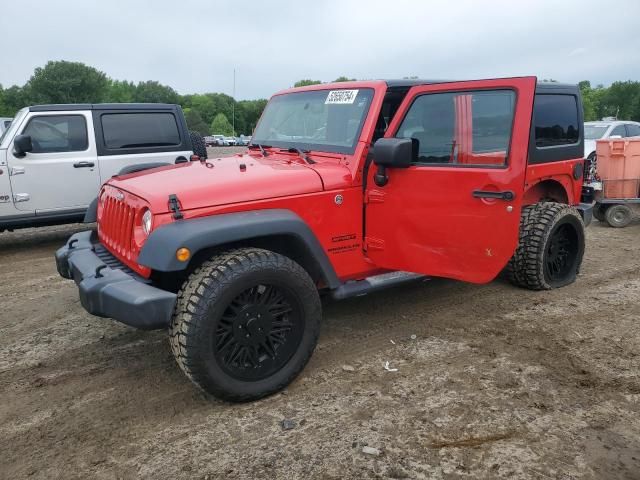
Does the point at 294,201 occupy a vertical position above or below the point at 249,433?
above

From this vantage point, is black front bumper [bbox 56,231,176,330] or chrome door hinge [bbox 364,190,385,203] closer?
black front bumper [bbox 56,231,176,330]

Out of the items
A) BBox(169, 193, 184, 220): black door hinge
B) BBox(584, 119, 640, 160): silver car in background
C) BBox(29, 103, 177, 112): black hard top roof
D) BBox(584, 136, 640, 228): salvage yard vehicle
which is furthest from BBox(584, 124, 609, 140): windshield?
BBox(169, 193, 184, 220): black door hinge

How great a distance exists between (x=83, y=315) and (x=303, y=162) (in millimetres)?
2331

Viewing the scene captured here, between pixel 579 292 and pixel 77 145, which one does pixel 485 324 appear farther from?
pixel 77 145

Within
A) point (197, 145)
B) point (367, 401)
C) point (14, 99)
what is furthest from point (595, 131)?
point (14, 99)

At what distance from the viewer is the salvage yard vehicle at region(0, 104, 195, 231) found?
6.58 metres

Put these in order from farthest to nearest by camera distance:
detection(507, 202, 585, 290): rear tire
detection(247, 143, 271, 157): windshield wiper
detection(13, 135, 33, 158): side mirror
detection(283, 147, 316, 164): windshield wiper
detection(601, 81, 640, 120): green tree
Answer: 1. detection(601, 81, 640, 120): green tree
2. detection(13, 135, 33, 158): side mirror
3. detection(507, 202, 585, 290): rear tire
4. detection(247, 143, 271, 157): windshield wiper
5. detection(283, 147, 316, 164): windshield wiper

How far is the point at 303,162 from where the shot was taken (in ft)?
12.3

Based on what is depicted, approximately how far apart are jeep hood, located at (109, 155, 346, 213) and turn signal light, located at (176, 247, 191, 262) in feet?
1.04

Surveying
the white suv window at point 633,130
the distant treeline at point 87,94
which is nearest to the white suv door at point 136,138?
the white suv window at point 633,130

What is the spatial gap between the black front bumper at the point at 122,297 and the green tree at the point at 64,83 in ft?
264

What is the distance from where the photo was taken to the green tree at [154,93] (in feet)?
329

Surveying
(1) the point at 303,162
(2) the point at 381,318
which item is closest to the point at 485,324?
(2) the point at 381,318

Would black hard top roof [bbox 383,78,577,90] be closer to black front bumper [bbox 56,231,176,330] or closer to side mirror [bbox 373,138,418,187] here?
side mirror [bbox 373,138,418,187]
